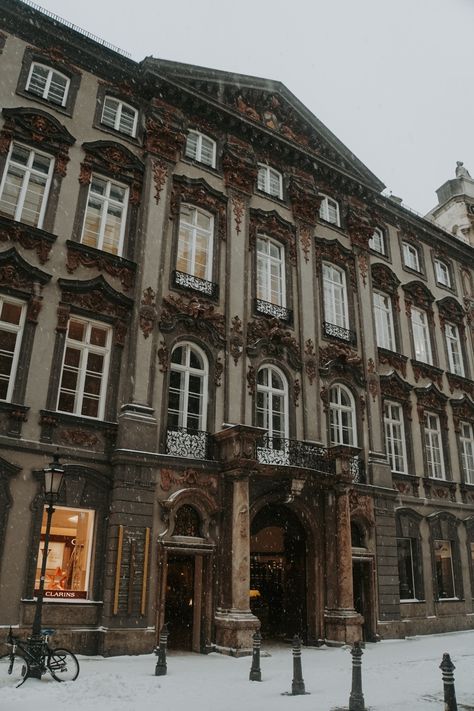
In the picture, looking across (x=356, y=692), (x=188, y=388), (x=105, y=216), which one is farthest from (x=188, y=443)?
(x=356, y=692)

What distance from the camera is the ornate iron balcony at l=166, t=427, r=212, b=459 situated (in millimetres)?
16219

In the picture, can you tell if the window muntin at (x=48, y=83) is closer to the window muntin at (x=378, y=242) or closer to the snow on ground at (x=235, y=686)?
the window muntin at (x=378, y=242)

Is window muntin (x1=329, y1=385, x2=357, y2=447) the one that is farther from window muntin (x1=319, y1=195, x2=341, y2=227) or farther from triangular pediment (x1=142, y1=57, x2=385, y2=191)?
triangular pediment (x1=142, y1=57, x2=385, y2=191)

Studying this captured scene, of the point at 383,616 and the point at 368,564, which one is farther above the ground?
the point at 368,564

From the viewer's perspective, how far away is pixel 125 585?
46.7 ft

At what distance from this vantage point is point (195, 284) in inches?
731

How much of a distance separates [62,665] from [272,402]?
1051 cm

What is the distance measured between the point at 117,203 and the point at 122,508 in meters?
9.38

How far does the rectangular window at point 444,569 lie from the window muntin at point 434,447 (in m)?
2.74

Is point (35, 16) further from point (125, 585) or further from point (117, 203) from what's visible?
point (125, 585)

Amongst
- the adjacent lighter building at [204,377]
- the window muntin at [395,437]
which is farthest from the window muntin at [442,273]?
the window muntin at [395,437]

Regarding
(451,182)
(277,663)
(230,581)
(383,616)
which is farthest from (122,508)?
(451,182)

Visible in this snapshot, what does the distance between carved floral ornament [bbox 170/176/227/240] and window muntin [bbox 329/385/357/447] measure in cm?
695

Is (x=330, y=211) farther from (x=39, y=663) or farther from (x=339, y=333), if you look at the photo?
(x=39, y=663)
